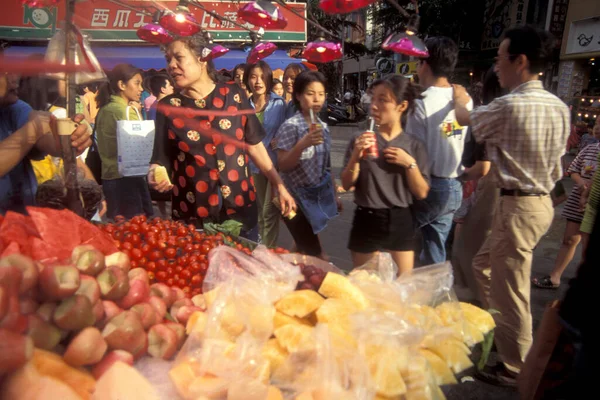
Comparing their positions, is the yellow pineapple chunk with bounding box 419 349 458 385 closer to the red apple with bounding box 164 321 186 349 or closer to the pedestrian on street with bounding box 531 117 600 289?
the red apple with bounding box 164 321 186 349

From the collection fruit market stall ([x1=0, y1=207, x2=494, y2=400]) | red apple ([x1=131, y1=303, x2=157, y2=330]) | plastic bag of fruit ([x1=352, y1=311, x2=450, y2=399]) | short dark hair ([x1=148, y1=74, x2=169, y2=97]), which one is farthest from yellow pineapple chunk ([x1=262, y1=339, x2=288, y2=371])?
short dark hair ([x1=148, y1=74, x2=169, y2=97])

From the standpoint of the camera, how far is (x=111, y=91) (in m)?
4.06

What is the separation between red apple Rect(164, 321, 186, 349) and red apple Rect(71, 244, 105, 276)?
0.83 ft

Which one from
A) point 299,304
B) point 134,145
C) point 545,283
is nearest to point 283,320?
point 299,304

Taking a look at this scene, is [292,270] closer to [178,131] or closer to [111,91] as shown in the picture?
[178,131]

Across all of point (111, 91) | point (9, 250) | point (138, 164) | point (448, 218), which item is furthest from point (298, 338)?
point (111, 91)

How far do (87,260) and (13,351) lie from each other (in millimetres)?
330

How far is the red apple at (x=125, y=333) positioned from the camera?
1121 millimetres

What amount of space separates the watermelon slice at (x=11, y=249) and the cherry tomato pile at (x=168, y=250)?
1.64 ft

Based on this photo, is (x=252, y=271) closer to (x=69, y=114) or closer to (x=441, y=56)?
(x=69, y=114)

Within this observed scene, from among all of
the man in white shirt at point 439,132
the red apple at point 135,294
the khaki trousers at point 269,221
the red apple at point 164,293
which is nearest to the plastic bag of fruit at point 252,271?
the red apple at point 164,293

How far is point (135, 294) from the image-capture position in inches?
51.7

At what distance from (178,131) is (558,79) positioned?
15733 mm

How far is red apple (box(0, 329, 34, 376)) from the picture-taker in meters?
0.92
